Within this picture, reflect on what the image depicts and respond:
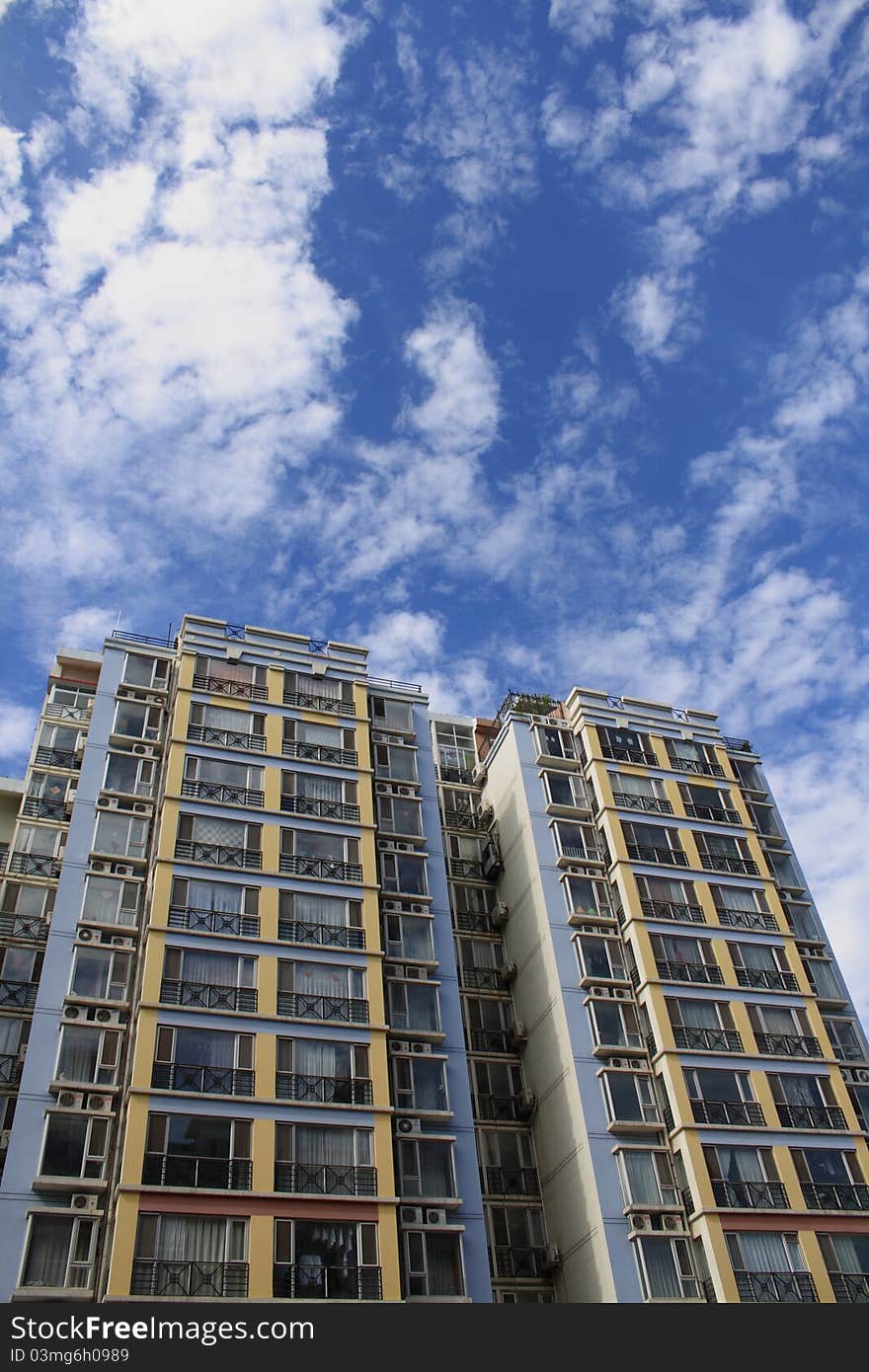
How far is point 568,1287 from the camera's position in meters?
36.1

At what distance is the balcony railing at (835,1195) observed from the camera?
35938 millimetres

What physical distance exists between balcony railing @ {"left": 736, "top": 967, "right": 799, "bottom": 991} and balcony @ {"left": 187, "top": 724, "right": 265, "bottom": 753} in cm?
2002

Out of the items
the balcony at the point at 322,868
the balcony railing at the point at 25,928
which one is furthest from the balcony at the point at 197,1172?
the balcony railing at the point at 25,928

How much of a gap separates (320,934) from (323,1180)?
325 inches

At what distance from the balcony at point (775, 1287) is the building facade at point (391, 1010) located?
93 millimetres

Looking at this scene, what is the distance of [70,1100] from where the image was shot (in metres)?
32.9

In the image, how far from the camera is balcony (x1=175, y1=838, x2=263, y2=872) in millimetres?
38844

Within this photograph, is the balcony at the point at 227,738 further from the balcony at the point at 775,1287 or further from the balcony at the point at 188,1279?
the balcony at the point at 775,1287

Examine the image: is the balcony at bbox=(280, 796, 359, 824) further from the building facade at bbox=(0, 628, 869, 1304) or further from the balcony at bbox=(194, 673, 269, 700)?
the balcony at bbox=(194, 673, 269, 700)

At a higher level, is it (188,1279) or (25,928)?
(25,928)

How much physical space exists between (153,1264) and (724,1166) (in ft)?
59.3

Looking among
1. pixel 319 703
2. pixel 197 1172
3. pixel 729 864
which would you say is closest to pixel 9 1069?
pixel 197 1172

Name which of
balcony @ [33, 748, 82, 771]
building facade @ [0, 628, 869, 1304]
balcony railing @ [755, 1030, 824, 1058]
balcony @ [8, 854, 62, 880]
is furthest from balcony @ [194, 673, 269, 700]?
balcony railing @ [755, 1030, 824, 1058]

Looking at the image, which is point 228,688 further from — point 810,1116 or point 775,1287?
point 775,1287
